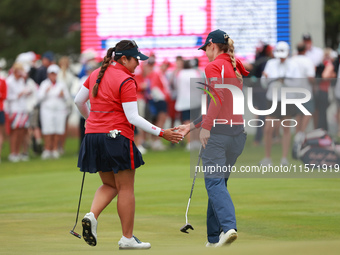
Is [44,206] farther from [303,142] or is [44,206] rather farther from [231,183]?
[303,142]

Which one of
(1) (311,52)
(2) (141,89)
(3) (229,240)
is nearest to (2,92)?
(2) (141,89)

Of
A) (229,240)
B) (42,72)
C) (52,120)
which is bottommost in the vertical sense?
(52,120)

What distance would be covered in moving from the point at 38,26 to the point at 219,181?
113 ft

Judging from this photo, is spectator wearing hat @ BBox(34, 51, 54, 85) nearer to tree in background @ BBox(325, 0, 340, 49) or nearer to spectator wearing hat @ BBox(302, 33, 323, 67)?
spectator wearing hat @ BBox(302, 33, 323, 67)

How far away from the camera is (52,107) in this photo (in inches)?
803

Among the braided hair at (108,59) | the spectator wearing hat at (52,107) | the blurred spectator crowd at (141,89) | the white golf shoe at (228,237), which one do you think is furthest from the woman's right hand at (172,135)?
the spectator wearing hat at (52,107)

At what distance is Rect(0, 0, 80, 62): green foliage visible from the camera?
39125 mm

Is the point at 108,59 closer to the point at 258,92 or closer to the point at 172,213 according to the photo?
the point at 172,213

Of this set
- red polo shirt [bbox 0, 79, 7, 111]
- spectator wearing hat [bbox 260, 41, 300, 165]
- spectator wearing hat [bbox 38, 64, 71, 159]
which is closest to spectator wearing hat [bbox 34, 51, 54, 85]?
spectator wearing hat [bbox 38, 64, 71, 159]

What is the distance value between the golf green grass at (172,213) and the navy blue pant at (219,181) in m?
0.33

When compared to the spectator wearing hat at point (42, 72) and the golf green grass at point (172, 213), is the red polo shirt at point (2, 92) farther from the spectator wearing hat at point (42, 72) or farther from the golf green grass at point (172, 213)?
the golf green grass at point (172, 213)

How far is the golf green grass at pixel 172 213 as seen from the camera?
8047 mm

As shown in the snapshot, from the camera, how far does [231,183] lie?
536 inches

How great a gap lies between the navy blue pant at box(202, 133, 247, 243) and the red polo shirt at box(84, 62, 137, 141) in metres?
0.76
